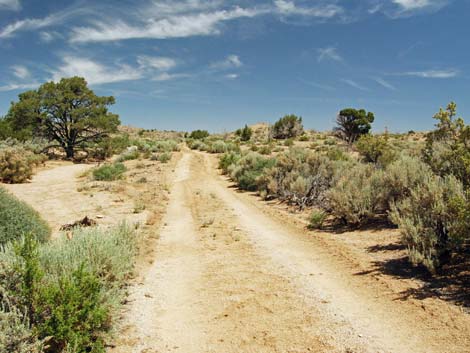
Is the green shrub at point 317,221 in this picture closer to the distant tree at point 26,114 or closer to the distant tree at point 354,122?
the distant tree at point 26,114

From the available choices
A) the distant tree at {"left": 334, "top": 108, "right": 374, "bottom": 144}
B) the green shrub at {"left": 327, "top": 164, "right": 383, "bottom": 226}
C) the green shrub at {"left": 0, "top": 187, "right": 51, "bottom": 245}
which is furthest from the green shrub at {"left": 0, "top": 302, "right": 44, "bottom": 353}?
the distant tree at {"left": 334, "top": 108, "right": 374, "bottom": 144}

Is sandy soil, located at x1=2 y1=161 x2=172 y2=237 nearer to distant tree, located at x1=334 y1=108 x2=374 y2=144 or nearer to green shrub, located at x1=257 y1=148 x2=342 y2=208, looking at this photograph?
green shrub, located at x1=257 y1=148 x2=342 y2=208

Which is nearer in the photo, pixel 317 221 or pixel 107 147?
pixel 317 221

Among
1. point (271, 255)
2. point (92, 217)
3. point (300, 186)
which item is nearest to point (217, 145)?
point (300, 186)

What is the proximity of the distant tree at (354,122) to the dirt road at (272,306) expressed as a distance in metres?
33.6

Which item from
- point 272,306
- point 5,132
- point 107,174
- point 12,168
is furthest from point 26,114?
point 272,306

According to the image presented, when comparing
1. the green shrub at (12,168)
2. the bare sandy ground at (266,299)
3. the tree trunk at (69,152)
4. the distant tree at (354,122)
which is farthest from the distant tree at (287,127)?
the bare sandy ground at (266,299)

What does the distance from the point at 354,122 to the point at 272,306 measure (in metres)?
37.5

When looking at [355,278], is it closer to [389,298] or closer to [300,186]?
[389,298]

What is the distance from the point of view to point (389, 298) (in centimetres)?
472

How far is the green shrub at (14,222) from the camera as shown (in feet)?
17.7

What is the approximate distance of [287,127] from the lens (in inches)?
2010

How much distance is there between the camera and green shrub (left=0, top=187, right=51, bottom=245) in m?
5.38

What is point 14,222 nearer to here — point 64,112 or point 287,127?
point 64,112
